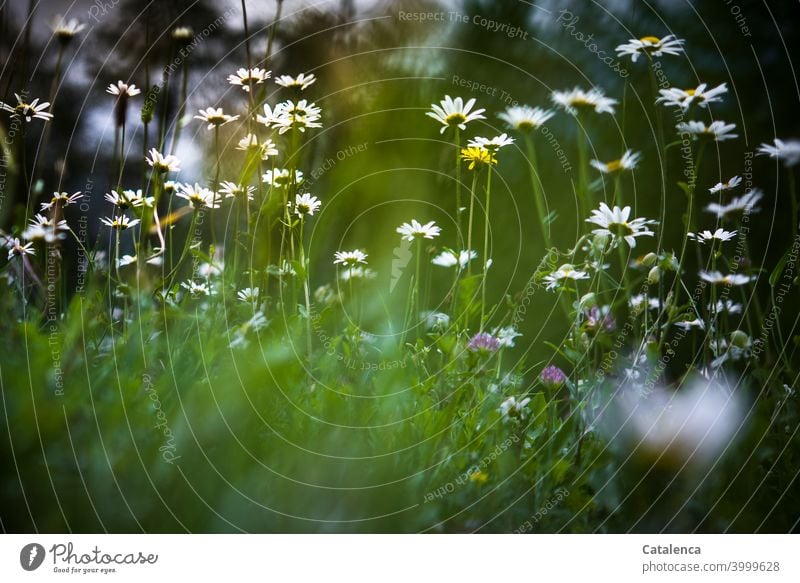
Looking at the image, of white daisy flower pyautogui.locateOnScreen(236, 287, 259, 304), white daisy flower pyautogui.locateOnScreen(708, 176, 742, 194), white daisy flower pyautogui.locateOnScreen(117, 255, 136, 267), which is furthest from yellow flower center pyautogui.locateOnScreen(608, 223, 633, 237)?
white daisy flower pyautogui.locateOnScreen(117, 255, 136, 267)

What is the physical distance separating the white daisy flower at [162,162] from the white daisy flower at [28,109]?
11cm

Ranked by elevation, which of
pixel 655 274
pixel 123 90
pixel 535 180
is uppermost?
pixel 123 90

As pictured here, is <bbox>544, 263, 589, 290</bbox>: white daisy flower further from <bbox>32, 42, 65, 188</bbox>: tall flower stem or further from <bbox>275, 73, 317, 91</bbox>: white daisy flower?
<bbox>32, 42, 65, 188</bbox>: tall flower stem

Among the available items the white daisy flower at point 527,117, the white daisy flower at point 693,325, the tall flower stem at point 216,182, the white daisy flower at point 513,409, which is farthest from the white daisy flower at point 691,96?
the tall flower stem at point 216,182

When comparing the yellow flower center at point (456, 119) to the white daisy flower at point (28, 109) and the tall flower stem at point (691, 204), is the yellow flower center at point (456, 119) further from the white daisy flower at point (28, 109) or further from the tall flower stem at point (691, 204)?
the white daisy flower at point (28, 109)

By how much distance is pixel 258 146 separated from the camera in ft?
2.15

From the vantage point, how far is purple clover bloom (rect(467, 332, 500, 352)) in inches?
24.1

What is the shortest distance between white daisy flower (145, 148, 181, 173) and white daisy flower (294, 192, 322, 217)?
0.39 ft

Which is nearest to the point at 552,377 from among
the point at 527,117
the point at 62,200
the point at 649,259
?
the point at 649,259

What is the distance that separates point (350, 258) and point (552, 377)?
22 centimetres

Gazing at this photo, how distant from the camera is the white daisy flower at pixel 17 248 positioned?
0.64 meters

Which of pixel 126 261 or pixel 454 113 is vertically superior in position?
pixel 454 113

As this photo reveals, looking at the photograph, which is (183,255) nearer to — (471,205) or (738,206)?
(471,205)
